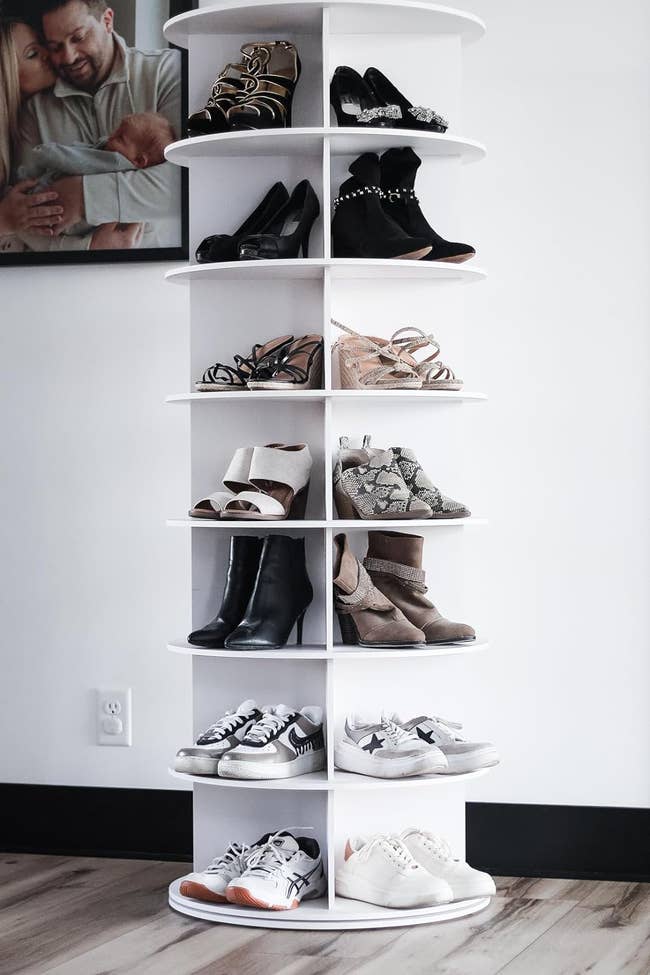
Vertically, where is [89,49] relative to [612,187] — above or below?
above

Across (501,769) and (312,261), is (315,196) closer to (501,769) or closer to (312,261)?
(312,261)

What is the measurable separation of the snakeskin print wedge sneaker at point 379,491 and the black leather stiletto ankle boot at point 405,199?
409 millimetres

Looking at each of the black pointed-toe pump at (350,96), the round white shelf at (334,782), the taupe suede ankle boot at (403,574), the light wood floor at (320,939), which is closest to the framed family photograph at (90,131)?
the black pointed-toe pump at (350,96)

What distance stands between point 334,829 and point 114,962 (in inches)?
18.9

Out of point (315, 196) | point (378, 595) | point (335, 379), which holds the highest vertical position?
point (315, 196)

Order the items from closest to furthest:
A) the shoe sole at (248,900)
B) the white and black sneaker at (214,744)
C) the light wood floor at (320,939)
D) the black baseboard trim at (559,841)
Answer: the light wood floor at (320,939) < the shoe sole at (248,900) < the white and black sneaker at (214,744) < the black baseboard trim at (559,841)

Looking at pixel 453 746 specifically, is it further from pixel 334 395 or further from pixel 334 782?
pixel 334 395

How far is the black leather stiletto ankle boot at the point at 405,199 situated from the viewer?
2303 mm

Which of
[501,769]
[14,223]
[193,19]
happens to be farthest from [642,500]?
[14,223]

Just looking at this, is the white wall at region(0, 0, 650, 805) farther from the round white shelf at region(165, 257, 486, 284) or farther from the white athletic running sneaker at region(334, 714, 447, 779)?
the white athletic running sneaker at region(334, 714, 447, 779)

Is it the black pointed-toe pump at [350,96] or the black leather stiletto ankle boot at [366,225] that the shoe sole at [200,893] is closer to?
the black leather stiletto ankle boot at [366,225]

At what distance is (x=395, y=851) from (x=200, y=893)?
1.22ft

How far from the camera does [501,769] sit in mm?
2627

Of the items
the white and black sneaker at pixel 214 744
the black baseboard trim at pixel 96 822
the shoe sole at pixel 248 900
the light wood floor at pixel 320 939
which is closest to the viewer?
the light wood floor at pixel 320 939
